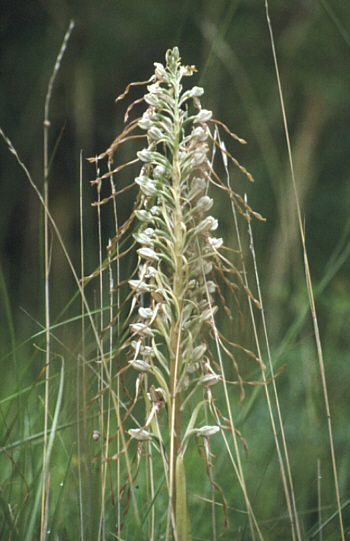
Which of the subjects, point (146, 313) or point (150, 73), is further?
point (150, 73)

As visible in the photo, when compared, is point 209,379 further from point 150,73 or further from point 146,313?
point 150,73

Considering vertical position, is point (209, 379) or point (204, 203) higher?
point (204, 203)

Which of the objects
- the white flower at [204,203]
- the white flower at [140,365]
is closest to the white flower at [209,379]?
the white flower at [140,365]

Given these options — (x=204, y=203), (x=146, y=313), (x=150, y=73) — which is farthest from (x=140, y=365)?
(x=150, y=73)

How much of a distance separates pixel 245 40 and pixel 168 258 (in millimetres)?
3672

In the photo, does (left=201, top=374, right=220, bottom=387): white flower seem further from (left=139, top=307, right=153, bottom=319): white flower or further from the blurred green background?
the blurred green background

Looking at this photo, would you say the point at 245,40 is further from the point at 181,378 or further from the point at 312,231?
the point at 181,378

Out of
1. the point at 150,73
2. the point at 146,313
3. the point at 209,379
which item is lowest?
the point at 209,379

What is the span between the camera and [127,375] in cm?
164

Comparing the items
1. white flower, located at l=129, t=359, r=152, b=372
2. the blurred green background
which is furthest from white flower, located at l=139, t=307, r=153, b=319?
the blurred green background

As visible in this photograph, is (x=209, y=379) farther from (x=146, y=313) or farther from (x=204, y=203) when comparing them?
(x=204, y=203)

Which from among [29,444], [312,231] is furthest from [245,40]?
[29,444]

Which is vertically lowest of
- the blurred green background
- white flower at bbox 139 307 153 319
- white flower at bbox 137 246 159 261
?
white flower at bbox 139 307 153 319

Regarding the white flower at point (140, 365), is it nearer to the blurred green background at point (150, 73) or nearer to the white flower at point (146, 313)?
the white flower at point (146, 313)
